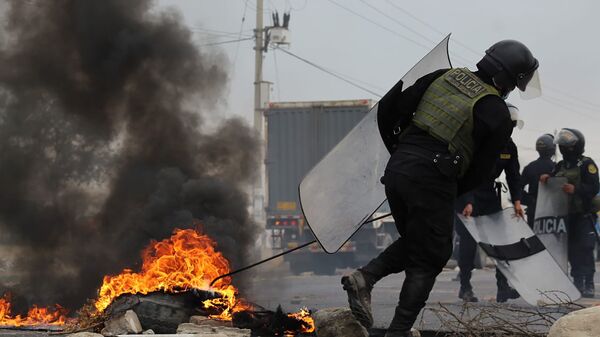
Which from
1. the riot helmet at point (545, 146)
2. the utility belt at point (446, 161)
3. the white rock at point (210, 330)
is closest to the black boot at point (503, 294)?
the riot helmet at point (545, 146)

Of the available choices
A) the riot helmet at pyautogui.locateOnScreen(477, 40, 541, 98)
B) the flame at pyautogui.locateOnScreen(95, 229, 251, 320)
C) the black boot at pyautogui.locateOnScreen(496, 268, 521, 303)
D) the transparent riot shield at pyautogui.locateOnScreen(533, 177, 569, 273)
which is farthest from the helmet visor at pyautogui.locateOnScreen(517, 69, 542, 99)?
the transparent riot shield at pyautogui.locateOnScreen(533, 177, 569, 273)

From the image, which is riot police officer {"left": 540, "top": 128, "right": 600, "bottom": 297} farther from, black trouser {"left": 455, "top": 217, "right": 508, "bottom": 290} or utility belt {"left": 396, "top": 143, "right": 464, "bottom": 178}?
utility belt {"left": 396, "top": 143, "right": 464, "bottom": 178}

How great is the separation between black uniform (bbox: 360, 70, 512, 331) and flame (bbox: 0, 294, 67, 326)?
337 centimetres

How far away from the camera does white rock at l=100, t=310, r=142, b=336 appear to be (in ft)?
19.6

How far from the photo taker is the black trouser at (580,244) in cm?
1078

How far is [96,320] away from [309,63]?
24491 mm

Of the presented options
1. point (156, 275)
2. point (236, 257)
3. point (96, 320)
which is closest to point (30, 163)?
point (236, 257)

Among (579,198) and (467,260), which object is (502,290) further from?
(579,198)

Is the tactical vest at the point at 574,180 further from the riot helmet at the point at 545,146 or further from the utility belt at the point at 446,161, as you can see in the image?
the utility belt at the point at 446,161

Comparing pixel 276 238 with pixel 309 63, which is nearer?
pixel 276 238

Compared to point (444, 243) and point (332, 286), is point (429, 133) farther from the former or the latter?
point (332, 286)

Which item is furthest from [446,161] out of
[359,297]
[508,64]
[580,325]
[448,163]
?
[580,325]

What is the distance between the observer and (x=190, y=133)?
1034 centimetres

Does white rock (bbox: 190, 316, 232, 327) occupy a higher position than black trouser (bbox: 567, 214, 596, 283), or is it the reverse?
black trouser (bbox: 567, 214, 596, 283)
